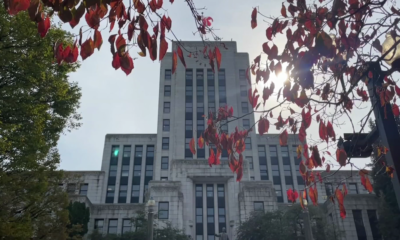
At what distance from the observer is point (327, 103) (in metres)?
5.53

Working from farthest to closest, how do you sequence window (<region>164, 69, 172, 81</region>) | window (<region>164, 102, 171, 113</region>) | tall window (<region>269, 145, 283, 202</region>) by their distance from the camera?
1. window (<region>164, 69, 172, 81</region>)
2. window (<region>164, 102, 171, 113</region>)
3. tall window (<region>269, 145, 283, 202</region>)

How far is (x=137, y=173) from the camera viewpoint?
56812 mm

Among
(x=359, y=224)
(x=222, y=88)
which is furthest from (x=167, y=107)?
(x=359, y=224)

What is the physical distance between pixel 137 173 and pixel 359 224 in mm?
35008

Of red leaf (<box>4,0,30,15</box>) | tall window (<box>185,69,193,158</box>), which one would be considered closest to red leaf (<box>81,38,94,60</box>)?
red leaf (<box>4,0,30,15</box>)

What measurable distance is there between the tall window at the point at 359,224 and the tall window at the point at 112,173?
118 feet

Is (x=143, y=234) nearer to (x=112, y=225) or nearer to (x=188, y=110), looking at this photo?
(x=112, y=225)

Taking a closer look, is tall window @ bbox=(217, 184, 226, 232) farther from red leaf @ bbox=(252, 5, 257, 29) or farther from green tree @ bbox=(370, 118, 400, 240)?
red leaf @ bbox=(252, 5, 257, 29)

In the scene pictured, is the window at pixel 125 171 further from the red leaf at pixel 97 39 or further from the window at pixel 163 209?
the red leaf at pixel 97 39

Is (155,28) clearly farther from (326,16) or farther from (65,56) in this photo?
(326,16)

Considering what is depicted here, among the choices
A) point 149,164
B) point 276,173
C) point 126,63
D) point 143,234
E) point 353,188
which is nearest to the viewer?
point 126,63

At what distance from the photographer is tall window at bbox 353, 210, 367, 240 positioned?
34562 mm

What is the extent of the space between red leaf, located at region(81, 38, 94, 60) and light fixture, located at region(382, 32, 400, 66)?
4096mm

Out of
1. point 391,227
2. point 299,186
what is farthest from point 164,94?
point 391,227
